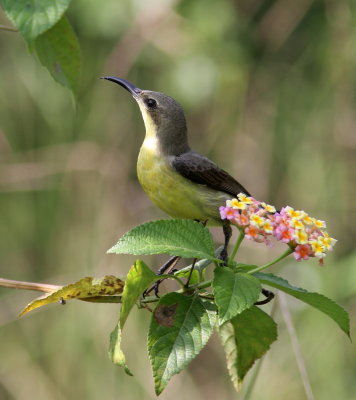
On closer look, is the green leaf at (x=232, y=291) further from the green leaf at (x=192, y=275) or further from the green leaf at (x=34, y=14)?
the green leaf at (x=34, y=14)

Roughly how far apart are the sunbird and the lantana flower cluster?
100 centimetres

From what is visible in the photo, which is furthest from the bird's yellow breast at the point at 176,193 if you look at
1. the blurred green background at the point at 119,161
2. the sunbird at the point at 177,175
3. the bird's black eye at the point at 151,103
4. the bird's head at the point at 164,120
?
the blurred green background at the point at 119,161

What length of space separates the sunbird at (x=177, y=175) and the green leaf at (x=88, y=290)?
1.15 m

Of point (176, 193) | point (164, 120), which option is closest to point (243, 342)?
point (176, 193)

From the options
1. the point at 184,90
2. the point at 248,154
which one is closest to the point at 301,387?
the point at 248,154

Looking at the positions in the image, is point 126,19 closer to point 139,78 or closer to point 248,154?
point 139,78

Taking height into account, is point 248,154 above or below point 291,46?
below

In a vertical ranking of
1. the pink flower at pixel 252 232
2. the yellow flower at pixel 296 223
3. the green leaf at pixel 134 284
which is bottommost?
the green leaf at pixel 134 284

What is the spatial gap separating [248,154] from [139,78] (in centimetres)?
115

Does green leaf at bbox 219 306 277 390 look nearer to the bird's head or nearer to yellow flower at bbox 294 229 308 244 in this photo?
yellow flower at bbox 294 229 308 244

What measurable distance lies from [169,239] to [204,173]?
1565 mm

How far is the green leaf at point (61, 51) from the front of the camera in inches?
102

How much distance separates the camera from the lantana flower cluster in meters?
2.18

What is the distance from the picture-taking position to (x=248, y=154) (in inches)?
247
